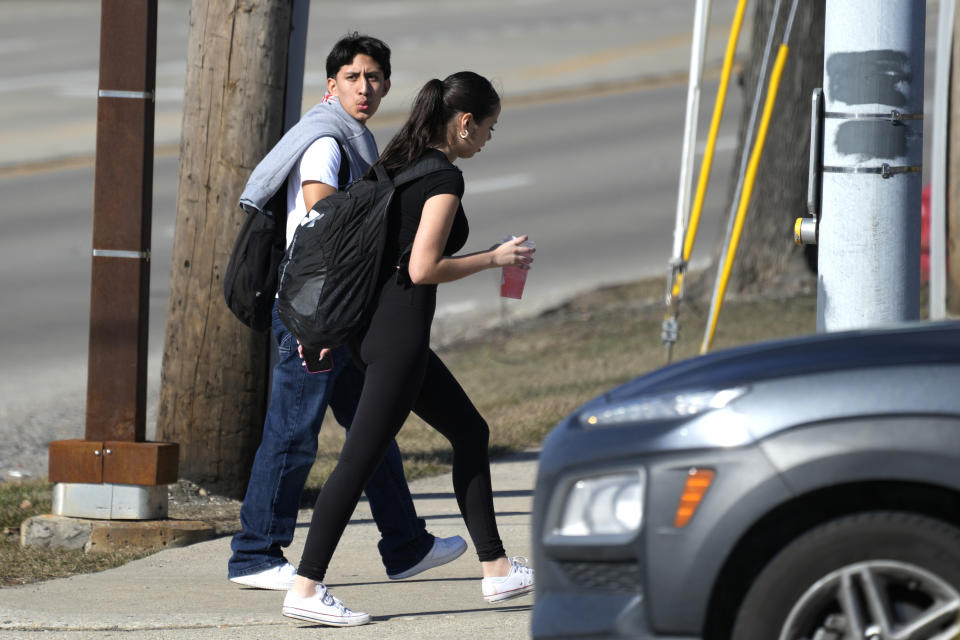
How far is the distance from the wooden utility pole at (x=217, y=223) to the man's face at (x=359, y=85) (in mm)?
1154

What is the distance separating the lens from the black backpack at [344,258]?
4.34 metres

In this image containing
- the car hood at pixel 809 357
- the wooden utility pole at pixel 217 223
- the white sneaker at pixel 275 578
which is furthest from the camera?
the wooden utility pole at pixel 217 223

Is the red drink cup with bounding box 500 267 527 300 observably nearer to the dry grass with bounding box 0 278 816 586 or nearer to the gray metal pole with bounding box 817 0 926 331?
the gray metal pole with bounding box 817 0 926 331

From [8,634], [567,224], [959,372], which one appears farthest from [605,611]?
[567,224]

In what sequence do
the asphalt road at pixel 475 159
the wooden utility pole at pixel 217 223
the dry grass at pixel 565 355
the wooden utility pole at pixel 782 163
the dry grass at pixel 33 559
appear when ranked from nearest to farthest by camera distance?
the dry grass at pixel 33 559, the wooden utility pole at pixel 217 223, the dry grass at pixel 565 355, the asphalt road at pixel 475 159, the wooden utility pole at pixel 782 163

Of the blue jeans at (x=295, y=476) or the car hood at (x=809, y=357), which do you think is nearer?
the car hood at (x=809, y=357)

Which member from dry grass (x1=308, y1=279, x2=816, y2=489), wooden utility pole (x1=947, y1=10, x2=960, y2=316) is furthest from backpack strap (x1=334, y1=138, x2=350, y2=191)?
wooden utility pole (x1=947, y1=10, x2=960, y2=316)

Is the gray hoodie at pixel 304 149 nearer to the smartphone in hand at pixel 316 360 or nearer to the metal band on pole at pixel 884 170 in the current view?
the smartphone in hand at pixel 316 360

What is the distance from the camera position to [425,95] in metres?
4.43

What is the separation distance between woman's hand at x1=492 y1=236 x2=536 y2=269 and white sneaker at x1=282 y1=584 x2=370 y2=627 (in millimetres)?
1096

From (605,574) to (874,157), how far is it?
2037mm

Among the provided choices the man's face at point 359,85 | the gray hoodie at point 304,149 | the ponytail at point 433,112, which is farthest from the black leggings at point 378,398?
the man's face at point 359,85

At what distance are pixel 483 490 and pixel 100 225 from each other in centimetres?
193

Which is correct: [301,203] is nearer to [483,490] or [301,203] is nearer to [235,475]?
[483,490]
